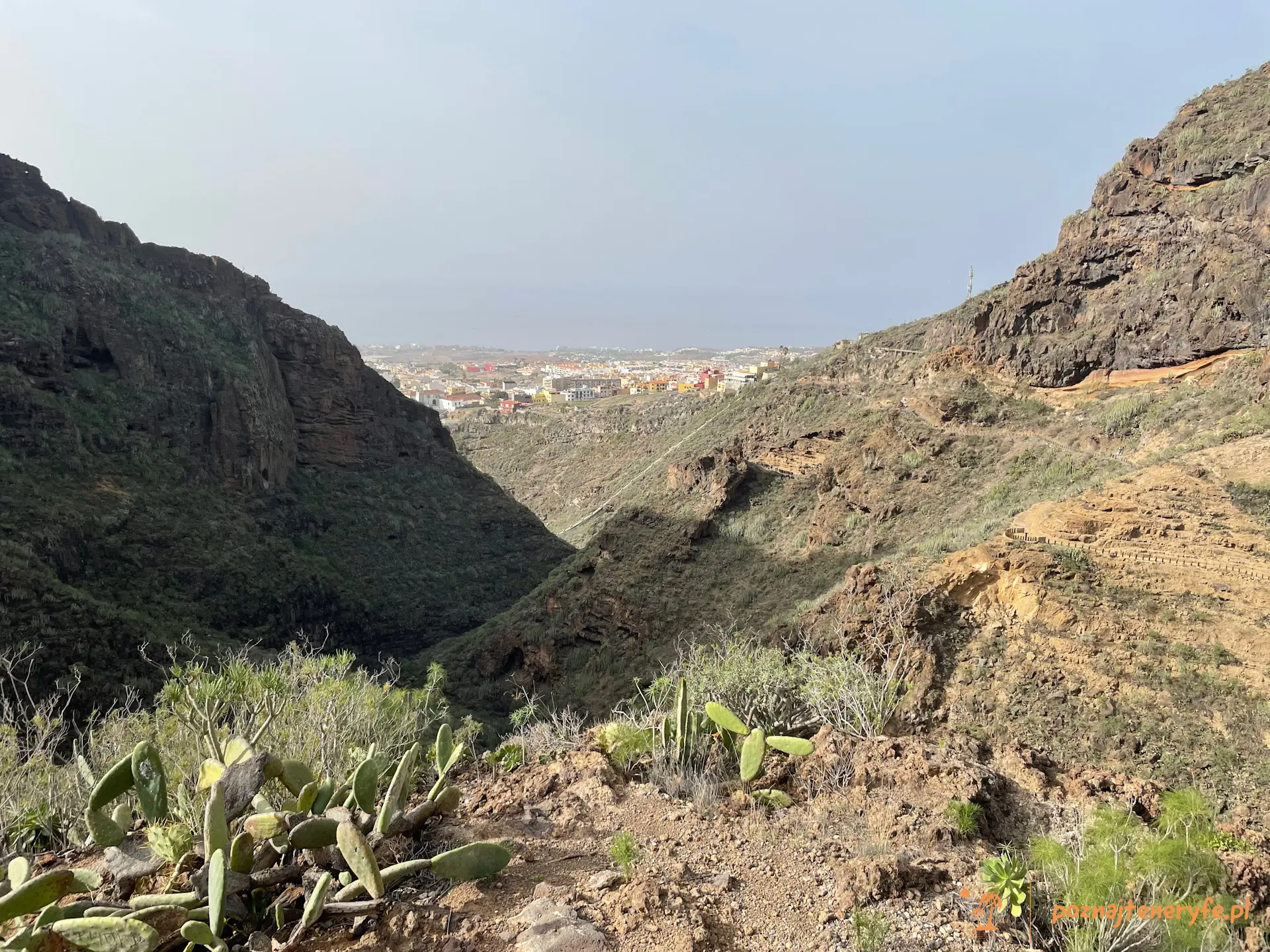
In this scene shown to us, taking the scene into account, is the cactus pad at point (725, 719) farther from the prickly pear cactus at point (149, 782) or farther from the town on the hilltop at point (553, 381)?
the town on the hilltop at point (553, 381)

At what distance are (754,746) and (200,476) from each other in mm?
28243

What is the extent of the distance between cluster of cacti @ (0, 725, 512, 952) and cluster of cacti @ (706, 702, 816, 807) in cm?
220

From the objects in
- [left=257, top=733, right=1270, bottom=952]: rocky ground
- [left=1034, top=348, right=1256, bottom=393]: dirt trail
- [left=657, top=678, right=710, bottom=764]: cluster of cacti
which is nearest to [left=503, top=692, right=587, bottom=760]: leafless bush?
[left=257, top=733, right=1270, bottom=952]: rocky ground

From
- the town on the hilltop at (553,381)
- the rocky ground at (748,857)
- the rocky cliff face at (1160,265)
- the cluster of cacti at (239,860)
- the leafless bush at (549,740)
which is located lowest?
the leafless bush at (549,740)

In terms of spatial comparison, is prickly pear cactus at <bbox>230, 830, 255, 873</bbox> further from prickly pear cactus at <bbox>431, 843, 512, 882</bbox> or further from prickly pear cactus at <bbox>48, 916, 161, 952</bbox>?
prickly pear cactus at <bbox>431, 843, 512, 882</bbox>

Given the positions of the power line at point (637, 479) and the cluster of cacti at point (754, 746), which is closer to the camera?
the cluster of cacti at point (754, 746)

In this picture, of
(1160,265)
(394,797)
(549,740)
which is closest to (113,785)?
(394,797)

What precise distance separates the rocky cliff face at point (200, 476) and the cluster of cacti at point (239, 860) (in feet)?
48.1

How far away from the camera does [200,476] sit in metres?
26.9

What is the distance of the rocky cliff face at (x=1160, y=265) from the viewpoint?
19109mm

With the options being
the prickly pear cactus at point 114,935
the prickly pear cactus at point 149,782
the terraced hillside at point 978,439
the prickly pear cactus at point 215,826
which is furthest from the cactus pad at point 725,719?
Result: the terraced hillside at point 978,439

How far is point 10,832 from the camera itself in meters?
4.84

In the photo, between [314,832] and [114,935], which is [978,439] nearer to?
[314,832]

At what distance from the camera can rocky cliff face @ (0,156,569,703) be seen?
1952cm
